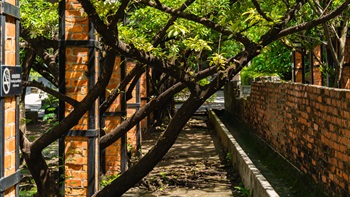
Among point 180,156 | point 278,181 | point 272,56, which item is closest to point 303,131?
point 278,181

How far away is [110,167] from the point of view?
11.9 metres

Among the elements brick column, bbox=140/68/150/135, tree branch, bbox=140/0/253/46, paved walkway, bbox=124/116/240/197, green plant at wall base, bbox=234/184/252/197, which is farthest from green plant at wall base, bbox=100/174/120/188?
brick column, bbox=140/68/150/135

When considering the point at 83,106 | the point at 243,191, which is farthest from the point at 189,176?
the point at 83,106

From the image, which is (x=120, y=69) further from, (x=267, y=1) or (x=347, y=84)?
(x=347, y=84)

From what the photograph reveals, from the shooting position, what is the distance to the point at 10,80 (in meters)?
4.53

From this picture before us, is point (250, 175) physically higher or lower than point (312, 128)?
lower

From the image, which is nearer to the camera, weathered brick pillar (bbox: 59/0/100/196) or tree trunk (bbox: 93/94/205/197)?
tree trunk (bbox: 93/94/205/197)

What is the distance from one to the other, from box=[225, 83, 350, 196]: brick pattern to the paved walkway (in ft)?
4.58

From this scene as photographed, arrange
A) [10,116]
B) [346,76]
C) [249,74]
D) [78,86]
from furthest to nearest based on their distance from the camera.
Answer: [249,74]
[346,76]
[78,86]
[10,116]

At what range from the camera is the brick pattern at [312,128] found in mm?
6875

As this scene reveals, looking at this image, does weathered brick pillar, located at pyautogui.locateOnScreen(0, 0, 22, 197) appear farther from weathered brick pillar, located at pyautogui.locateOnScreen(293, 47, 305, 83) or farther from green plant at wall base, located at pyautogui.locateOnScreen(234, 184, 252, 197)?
weathered brick pillar, located at pyautogui.locateOnScreen(293, 47, 305, 83)

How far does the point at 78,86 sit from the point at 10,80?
3.84 meters

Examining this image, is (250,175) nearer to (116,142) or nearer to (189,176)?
(189,176)

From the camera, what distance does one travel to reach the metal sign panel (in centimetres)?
434
